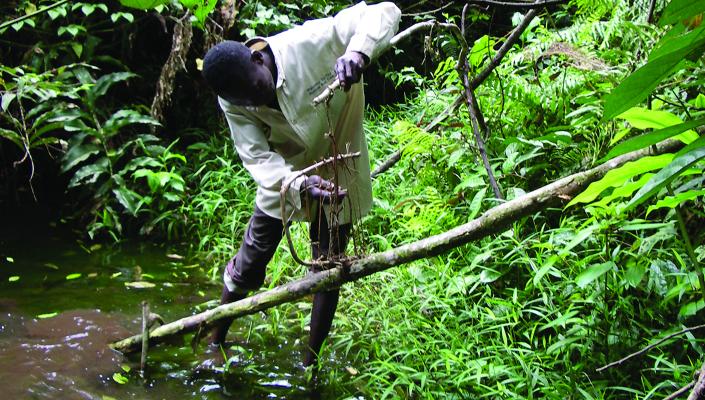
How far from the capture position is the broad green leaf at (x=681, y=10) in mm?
644

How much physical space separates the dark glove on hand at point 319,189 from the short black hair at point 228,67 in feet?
1.53

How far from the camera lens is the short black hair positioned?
2.37m

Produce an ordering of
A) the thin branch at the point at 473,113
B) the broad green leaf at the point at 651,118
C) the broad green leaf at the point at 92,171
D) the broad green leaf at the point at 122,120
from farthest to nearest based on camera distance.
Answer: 1. the broad green leaf at the point at 122,120
2. the broad green leaf at the point at 92,171
3. the thin branch at the point at 473,113
4. the broad green leaf at the point at 651,118

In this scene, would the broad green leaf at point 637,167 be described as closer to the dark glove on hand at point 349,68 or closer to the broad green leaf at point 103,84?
the dark glove on hand at point 349,68

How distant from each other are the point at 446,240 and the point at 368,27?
95 centimetres

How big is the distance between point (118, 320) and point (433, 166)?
225 centimetres

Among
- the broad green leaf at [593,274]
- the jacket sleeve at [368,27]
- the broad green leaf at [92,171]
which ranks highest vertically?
the jacket sleeve at [368,27]

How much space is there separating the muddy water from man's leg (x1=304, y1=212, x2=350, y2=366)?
154 mm

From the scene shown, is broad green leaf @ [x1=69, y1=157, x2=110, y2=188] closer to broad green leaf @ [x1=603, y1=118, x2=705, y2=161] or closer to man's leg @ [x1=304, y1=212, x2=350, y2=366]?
man's leg @ [x1=304, y1=212, x2=350, y2=366]

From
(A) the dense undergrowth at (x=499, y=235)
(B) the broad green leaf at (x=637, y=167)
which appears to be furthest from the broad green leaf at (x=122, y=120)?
(B) the broad green leaf at (x=637, y=167)

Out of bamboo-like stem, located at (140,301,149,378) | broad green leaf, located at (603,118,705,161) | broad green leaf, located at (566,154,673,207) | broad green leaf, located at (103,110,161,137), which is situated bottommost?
bamboo-like stem, located at (140,301,149,378)

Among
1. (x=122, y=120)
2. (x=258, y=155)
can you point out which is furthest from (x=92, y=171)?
(x=258, y=155)

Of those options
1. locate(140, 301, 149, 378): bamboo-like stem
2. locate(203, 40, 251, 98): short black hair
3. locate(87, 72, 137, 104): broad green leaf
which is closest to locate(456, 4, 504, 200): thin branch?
locate(203, 40, 251, 98): short black hair

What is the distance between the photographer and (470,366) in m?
2.77
